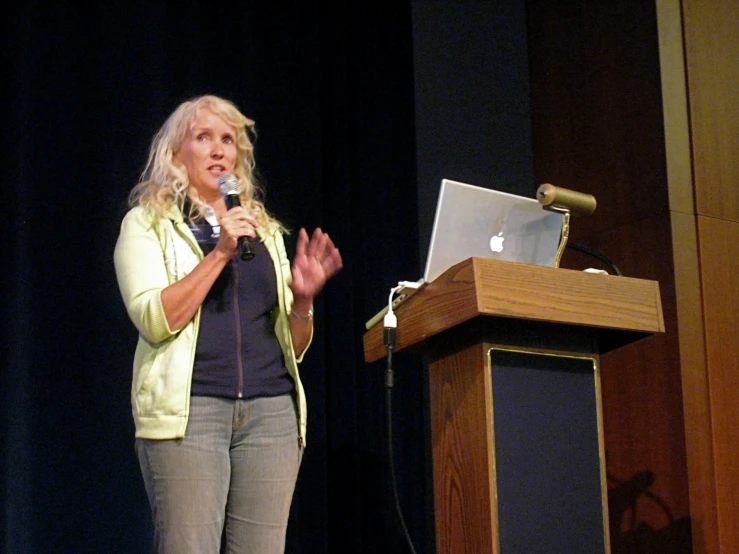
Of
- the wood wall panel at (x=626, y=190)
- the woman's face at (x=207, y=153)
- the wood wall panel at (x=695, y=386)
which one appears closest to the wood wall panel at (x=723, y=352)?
the wood wall panel at (x=695, y=386)

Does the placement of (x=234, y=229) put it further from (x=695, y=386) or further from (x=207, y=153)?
(x=695, y=386)

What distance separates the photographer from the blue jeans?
168 centimetres

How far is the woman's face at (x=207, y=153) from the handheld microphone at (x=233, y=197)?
8 centimetres

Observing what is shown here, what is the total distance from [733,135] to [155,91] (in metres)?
1.90

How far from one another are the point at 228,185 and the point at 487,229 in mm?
548

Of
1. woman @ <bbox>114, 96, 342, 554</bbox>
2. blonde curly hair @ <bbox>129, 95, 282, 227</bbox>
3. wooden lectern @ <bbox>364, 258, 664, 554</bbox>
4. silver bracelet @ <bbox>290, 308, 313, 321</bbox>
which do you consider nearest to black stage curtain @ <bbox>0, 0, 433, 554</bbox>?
blonde curly hair @ <bbox>129, 95, 282, 227</bbox>

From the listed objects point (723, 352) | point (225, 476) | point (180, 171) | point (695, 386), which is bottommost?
point (225, 476)

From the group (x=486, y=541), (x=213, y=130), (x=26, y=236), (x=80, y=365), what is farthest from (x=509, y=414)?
(x=26, y=236)

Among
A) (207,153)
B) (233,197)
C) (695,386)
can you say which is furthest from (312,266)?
(695,386)

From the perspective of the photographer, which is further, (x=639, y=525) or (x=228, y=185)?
Answer: (x=639, y=525)

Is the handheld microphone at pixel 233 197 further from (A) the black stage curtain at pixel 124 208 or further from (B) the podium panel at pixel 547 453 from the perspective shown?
(A) the black stage curtain at pixel 124 208

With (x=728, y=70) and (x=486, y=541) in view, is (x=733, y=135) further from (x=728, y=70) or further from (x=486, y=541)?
(x=486, y=541)

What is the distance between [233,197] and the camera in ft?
5.99

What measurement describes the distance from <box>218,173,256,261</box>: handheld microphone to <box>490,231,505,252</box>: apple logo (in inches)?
19.9
